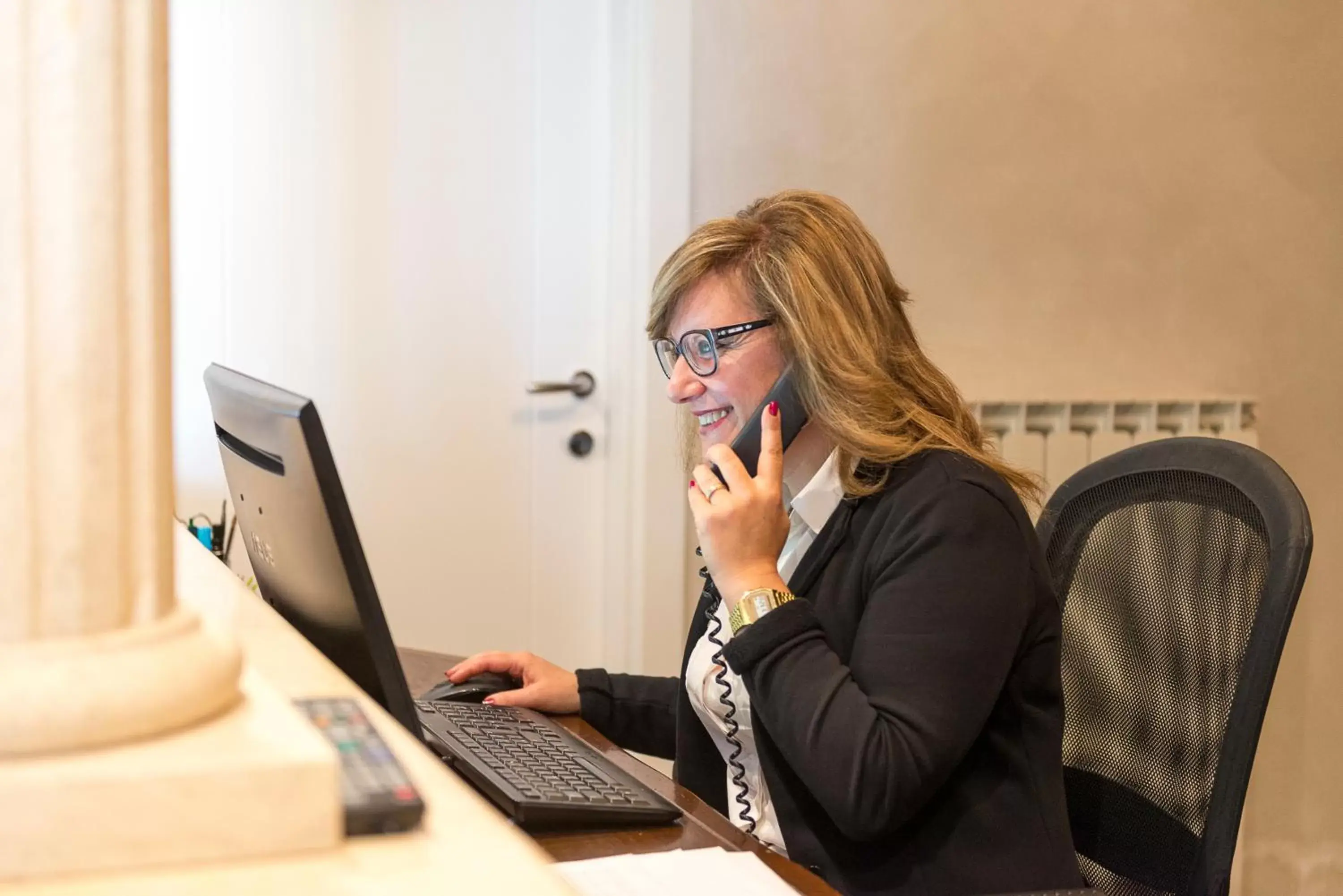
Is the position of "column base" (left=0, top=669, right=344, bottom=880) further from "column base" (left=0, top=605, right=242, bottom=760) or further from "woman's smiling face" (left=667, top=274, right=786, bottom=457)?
"woman's smiling face" (left=667, top=274, right=786, bottom=457)

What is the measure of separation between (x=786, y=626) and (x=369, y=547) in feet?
4.90

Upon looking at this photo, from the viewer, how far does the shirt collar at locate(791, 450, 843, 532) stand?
136cm

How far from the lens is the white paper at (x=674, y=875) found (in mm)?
921

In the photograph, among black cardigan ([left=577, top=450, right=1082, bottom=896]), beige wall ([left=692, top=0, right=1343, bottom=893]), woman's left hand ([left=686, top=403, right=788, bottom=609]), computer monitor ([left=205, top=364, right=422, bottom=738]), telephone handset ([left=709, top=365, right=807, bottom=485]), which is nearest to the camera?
computer monitor ([left=205, top=364, right=422, bottom=738])

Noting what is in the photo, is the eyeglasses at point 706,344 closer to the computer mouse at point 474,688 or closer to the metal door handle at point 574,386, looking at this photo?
the computer mouse at point 474,688

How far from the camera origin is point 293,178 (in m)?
2.45

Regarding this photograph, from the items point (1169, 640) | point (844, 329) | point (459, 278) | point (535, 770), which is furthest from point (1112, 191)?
point (535, 770)

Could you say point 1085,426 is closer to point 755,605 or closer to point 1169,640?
point 1169,640

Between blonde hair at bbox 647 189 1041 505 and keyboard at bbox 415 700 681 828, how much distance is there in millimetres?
381

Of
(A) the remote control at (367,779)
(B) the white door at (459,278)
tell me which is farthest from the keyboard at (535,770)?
(B) the white door at (459,278)

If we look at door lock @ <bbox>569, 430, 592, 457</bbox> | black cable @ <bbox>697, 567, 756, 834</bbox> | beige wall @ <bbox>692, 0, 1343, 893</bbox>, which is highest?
beige wall @ <bbox>692, 0, 1343, 893</bbox>

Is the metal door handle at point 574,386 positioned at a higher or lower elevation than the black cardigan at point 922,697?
higher

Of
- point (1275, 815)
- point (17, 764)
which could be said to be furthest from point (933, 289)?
point (17, 764)

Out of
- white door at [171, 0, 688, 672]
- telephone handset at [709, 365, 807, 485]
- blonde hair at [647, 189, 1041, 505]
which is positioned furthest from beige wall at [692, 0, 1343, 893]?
telephone handset at [709, 365, 807, 485]
